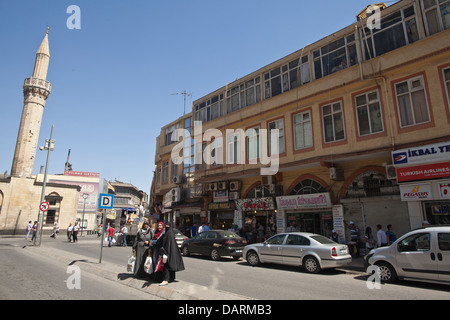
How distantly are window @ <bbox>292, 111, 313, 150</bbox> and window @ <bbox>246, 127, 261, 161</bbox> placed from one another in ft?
9.63

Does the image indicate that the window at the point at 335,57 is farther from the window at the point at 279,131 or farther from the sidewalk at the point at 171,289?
the sidewalk at the point at 171,289

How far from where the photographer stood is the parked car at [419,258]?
7.43 metres

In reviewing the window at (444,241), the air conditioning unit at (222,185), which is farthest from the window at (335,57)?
the window at (444,241)

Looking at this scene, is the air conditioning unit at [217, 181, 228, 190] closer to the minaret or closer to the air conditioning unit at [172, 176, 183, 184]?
the air conditioning unit at [172, 176, 183, 184]

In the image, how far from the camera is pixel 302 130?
679 inches

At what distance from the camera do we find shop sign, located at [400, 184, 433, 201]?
11.8 metres

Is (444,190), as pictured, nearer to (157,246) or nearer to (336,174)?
(336,174)

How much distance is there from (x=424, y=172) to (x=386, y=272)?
5763mm

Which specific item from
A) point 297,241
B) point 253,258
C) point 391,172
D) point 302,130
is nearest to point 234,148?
point 302,130

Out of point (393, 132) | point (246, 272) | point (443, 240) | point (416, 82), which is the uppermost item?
point (416, 82)
